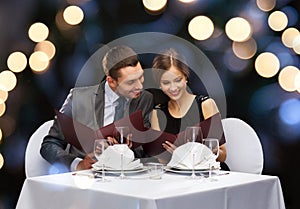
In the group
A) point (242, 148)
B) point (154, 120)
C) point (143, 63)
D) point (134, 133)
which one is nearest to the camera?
point (134, 133)

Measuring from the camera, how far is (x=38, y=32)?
2549 mm

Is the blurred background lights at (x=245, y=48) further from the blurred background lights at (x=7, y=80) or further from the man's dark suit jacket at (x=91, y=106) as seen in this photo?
the blurred background lights at (x=7, y=80)

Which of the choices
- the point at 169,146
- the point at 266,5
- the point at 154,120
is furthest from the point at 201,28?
the point at 169,146

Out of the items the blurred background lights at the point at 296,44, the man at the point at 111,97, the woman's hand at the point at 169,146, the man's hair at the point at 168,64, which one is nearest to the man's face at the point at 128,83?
the man at the point at 111,97

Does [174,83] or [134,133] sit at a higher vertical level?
[174,83]

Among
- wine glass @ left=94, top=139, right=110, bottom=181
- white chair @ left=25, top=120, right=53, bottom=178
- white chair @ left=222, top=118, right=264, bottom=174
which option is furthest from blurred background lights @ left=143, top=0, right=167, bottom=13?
wine glass @ left=94, top=139, right=110, bottom=181

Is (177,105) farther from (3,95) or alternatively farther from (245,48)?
(3,95)

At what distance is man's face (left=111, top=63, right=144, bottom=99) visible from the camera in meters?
2.21

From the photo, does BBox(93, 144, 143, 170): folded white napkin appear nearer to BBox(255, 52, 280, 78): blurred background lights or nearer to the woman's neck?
the woman's neck

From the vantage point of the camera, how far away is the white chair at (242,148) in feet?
6.33

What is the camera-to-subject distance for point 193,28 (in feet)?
8.55

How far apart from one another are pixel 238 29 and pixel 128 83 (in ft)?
2.17

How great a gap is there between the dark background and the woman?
1.23 ft

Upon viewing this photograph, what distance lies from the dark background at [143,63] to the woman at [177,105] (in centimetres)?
38
